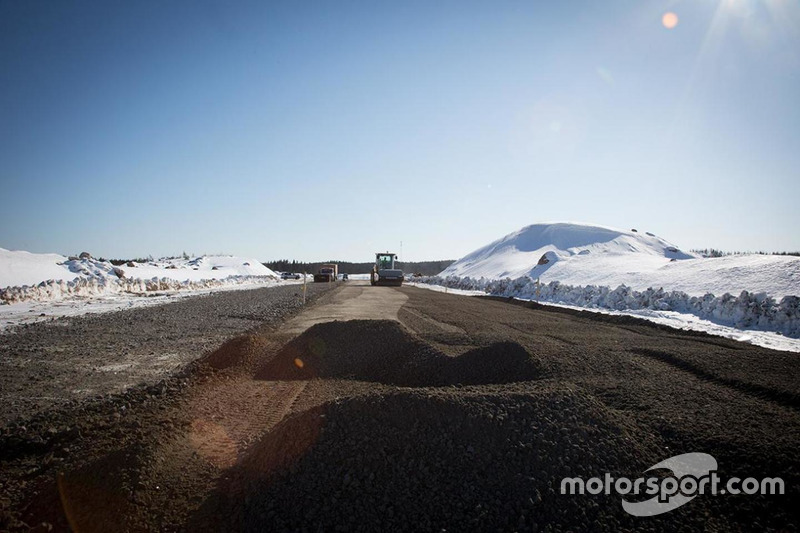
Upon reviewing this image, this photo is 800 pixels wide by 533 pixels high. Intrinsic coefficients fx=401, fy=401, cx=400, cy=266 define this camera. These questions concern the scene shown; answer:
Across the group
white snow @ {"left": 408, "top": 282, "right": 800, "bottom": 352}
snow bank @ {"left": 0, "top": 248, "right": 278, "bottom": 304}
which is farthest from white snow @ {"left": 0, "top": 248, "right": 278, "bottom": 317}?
white snow @ {"left": 408, "top": 282, "right": 800, "bottom": 352}

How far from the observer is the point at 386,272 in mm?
38844

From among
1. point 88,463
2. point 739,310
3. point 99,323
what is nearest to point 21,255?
point 99,323

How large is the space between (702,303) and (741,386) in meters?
10.2

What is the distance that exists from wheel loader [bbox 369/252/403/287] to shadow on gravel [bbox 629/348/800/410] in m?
31.2

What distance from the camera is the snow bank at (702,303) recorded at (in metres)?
11.6

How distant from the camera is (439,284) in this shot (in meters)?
48.5

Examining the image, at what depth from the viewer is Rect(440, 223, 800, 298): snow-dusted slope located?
52.6ft

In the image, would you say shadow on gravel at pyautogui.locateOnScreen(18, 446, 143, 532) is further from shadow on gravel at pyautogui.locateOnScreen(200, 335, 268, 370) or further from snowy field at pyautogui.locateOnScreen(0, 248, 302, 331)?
snowy field at pyautogui.locateOnScreen(0, 248, 302, 331)

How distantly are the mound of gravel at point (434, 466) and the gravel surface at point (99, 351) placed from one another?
161 inches

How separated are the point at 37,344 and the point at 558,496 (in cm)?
1175
